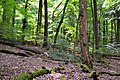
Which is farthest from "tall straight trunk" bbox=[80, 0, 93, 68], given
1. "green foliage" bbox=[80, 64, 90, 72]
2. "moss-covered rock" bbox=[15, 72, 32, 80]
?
"moss-covered rock" bbox=[15, 72, 32, 80]

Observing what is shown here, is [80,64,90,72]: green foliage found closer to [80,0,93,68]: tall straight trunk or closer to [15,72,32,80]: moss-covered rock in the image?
[80,0,93,68]: tall straight trunk

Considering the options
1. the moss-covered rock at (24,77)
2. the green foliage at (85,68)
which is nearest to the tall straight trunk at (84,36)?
the green foliage at (85,68)

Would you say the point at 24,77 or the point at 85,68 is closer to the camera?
the point at 24,77

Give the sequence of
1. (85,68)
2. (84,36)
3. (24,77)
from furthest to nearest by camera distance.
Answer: (84,36), (85,68), (24,77)

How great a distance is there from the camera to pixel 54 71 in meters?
9.77

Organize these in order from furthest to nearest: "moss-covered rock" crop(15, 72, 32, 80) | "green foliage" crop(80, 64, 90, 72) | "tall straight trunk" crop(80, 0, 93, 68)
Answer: "tall straight trunk" crop(80, 0, 93, 68), "green foliage" crop(80, 64, 90, 72), "moss-covered rock" crop(15, 72, 32, 80)

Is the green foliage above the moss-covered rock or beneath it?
beneath

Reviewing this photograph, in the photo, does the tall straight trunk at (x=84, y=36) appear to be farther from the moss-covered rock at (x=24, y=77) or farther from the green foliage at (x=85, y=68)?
the moss-covered rock at (x=24, y=77)

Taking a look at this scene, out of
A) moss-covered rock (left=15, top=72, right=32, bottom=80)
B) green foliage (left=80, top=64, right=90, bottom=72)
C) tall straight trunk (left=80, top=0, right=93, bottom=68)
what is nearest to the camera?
moss-covered rock (left=15, top=72, right=32, bottom=80)

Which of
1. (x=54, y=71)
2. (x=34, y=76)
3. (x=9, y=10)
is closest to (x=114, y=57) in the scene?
(x=9, y=10)

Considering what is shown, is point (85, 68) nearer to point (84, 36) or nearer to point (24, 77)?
point (84, 36)

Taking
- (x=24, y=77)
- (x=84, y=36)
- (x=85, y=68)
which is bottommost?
(x=85, y=68)

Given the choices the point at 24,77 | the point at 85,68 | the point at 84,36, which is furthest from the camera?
the point at 84,36

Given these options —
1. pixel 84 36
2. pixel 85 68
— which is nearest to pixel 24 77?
pixel 85 68
